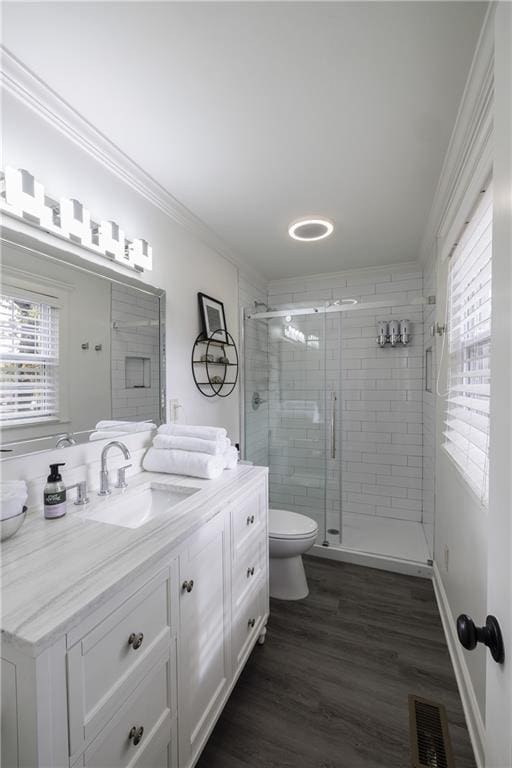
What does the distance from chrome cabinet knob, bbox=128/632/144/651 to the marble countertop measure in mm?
154

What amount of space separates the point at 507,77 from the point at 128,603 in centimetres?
132

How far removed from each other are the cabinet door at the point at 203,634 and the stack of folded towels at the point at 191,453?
0.31 m

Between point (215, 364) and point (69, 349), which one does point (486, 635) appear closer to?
point (69, 349)

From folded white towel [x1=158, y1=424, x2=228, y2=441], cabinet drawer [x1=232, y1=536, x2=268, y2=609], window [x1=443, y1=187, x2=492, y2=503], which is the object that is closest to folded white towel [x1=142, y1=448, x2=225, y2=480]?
folded white towel [x1=158, y1=424, x2=228, y2=441]

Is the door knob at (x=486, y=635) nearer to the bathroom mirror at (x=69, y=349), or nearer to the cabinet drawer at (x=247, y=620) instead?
the cabinet drawer at (x=247, y=620)

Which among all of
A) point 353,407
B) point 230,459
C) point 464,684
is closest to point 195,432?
point 230,459

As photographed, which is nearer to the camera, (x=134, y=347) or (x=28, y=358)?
(x=28, y=358)

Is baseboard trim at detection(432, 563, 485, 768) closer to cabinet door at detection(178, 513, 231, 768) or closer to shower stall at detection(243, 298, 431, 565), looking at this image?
shower stall at detection(243, 298, 431, 565)

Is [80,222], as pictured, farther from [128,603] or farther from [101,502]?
[128,603]

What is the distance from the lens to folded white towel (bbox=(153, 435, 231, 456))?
1.64 m

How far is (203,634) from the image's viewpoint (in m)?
1.18

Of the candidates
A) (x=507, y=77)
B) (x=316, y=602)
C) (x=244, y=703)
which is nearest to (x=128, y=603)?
(x=244, y=703)

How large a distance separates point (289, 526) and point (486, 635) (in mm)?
1701

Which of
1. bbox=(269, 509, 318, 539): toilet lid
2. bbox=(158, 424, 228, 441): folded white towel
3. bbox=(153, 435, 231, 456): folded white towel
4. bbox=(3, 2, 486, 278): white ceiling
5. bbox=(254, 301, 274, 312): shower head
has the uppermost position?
bbox=(3, 2, 486, 278): white ceiling
